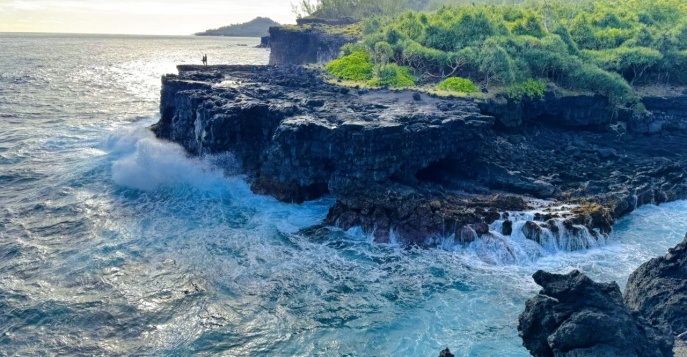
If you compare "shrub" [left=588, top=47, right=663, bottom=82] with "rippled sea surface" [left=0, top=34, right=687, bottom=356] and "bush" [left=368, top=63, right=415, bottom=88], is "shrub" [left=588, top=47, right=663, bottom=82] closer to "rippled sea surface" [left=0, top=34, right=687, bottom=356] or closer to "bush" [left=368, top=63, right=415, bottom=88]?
"bush" [left=368, top=63, right=415, bottom=88]

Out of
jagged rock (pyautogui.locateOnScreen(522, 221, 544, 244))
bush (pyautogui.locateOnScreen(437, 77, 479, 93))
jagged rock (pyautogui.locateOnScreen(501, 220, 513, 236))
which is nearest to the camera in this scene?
jagged rock (pyautogui.locateOnScreen(522, 221, 544, 244))

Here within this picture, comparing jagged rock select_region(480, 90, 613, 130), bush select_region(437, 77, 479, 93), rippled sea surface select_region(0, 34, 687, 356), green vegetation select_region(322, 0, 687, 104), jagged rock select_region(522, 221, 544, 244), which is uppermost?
green vegetation select_region(322, 0, 687, 104)

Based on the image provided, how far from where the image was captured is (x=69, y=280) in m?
25.8

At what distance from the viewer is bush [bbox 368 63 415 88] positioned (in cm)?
4780

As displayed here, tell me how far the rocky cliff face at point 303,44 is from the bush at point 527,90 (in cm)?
4175

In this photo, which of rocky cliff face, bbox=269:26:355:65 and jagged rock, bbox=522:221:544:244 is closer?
jagged rock, bbox=522:221:544:244

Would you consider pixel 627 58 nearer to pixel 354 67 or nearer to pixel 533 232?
pixel 354 67

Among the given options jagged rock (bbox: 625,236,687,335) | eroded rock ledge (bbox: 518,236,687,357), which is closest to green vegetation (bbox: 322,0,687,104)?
jagged rock (bbox: 625,236,687,335)

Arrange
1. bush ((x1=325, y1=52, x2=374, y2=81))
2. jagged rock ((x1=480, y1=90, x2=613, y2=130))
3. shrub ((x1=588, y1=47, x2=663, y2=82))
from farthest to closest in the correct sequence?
bush ((x1=325, y1=52, x2=374, y2=81))
shrub ((x1=588, y1=47, x2=663, y2=82))
jagged rock ((x1=480, y1=90, x2=613, y2=130))

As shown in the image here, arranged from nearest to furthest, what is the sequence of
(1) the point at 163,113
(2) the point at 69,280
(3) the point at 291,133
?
(2) the point at 69,280, (3) the point at 291,133, (1) the point at 163,113

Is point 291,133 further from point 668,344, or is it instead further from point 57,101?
point 57,101

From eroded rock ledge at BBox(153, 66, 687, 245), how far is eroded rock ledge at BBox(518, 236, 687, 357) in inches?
425

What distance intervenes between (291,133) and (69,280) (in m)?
15.2

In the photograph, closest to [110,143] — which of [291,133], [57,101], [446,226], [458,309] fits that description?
[291,133]
